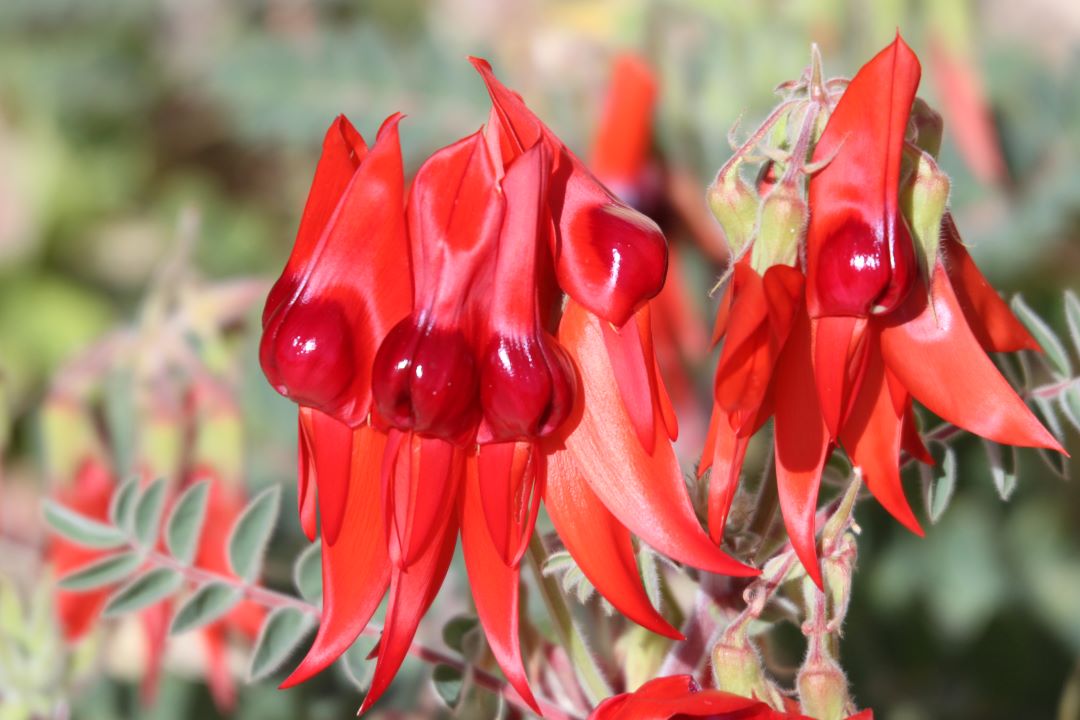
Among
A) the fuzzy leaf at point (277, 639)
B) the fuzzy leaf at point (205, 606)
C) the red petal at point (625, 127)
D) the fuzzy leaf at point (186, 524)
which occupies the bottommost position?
the fuzzy leaf at point (277, 639)

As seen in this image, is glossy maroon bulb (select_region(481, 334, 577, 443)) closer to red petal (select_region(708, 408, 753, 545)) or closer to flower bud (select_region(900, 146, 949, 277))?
red petal (select_region(708, 408, 753, 545))

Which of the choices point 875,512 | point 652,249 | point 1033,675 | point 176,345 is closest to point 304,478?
point 652,249

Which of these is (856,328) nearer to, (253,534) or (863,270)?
(863,270)

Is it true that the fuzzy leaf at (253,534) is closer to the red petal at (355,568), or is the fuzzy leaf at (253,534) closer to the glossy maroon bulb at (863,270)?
the red petal at (355,568)

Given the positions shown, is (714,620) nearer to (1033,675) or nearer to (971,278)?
Answer: (971,278)

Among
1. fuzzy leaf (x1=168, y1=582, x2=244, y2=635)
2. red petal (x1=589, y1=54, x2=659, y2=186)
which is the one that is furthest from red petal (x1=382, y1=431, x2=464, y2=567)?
red petal (x1=589, y1=54, x2=659, y2=186)

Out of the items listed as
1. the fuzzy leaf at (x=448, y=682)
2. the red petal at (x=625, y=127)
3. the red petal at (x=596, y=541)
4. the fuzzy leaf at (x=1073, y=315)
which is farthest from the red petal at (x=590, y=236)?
the red petal at (x=625, y=127)
